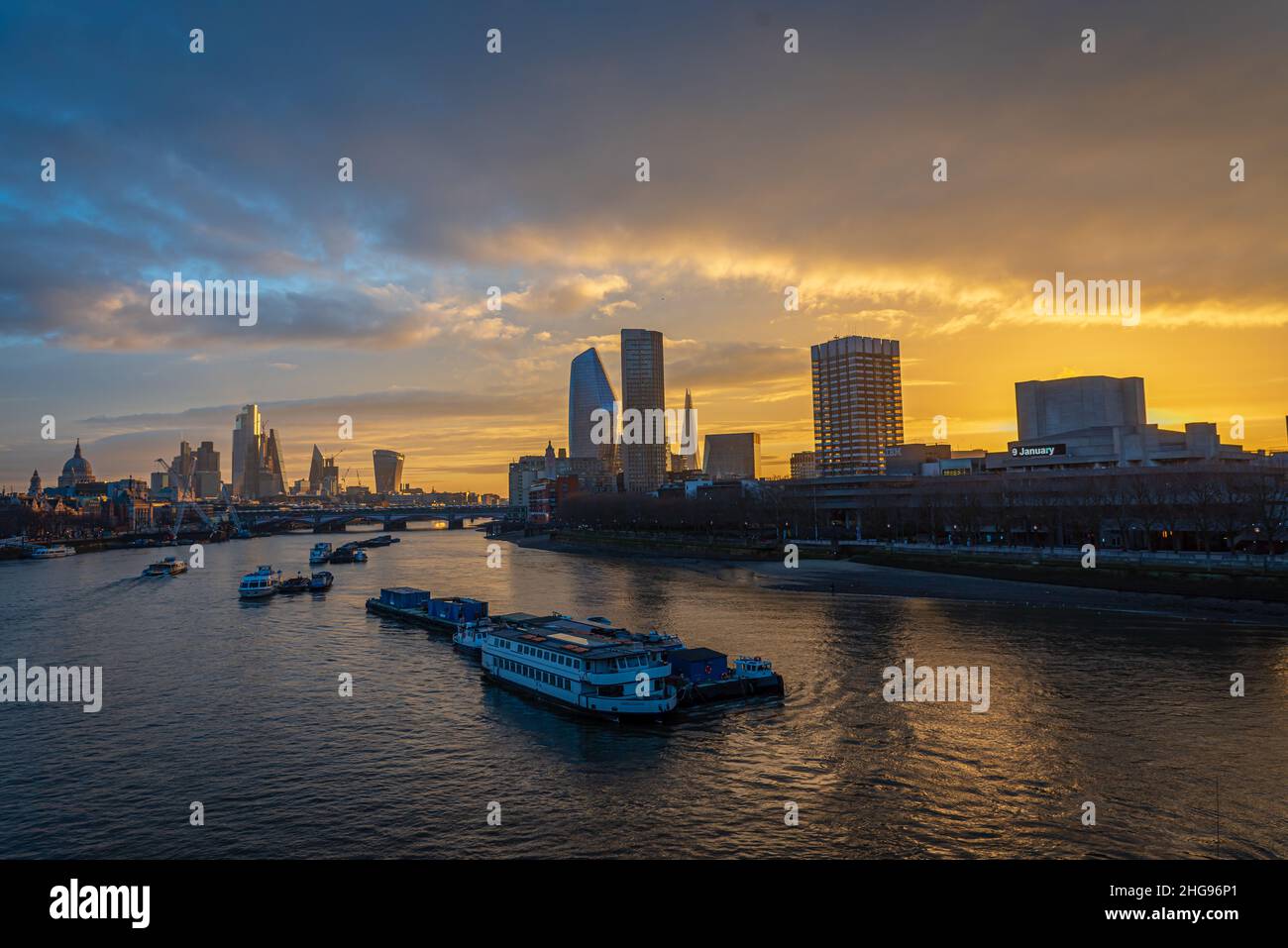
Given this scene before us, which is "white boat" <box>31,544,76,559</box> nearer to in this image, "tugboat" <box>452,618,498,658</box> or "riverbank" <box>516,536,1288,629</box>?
"riverbank" <box>516,536,1288,629</box>

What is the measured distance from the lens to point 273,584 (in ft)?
285

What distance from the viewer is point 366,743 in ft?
106

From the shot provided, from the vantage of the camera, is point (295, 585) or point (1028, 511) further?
point (1028, 511)

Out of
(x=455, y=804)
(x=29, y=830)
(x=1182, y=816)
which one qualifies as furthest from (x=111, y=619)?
(x=1182, y=816)

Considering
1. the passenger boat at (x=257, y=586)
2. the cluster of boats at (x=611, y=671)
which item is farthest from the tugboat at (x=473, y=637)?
the passenger boat at (x=257, y=586)

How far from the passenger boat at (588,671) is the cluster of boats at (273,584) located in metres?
48.3

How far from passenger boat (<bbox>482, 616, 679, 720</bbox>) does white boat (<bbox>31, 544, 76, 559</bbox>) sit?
6136 inches

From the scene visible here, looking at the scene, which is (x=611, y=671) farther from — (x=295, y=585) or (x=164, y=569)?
(x=164, y=569)

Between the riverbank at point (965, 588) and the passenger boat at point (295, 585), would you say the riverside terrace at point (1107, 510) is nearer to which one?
the riverbank at point (965, 588)

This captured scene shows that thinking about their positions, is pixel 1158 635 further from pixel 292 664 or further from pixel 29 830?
pixel 29 830

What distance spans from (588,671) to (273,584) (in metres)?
62.5

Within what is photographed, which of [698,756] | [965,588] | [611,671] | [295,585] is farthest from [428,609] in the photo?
[965,588]

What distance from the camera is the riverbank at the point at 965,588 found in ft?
182

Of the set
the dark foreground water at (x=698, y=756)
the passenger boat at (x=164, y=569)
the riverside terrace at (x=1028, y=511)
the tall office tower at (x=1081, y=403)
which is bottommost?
the dark foreground water at (x=698, y=756)
